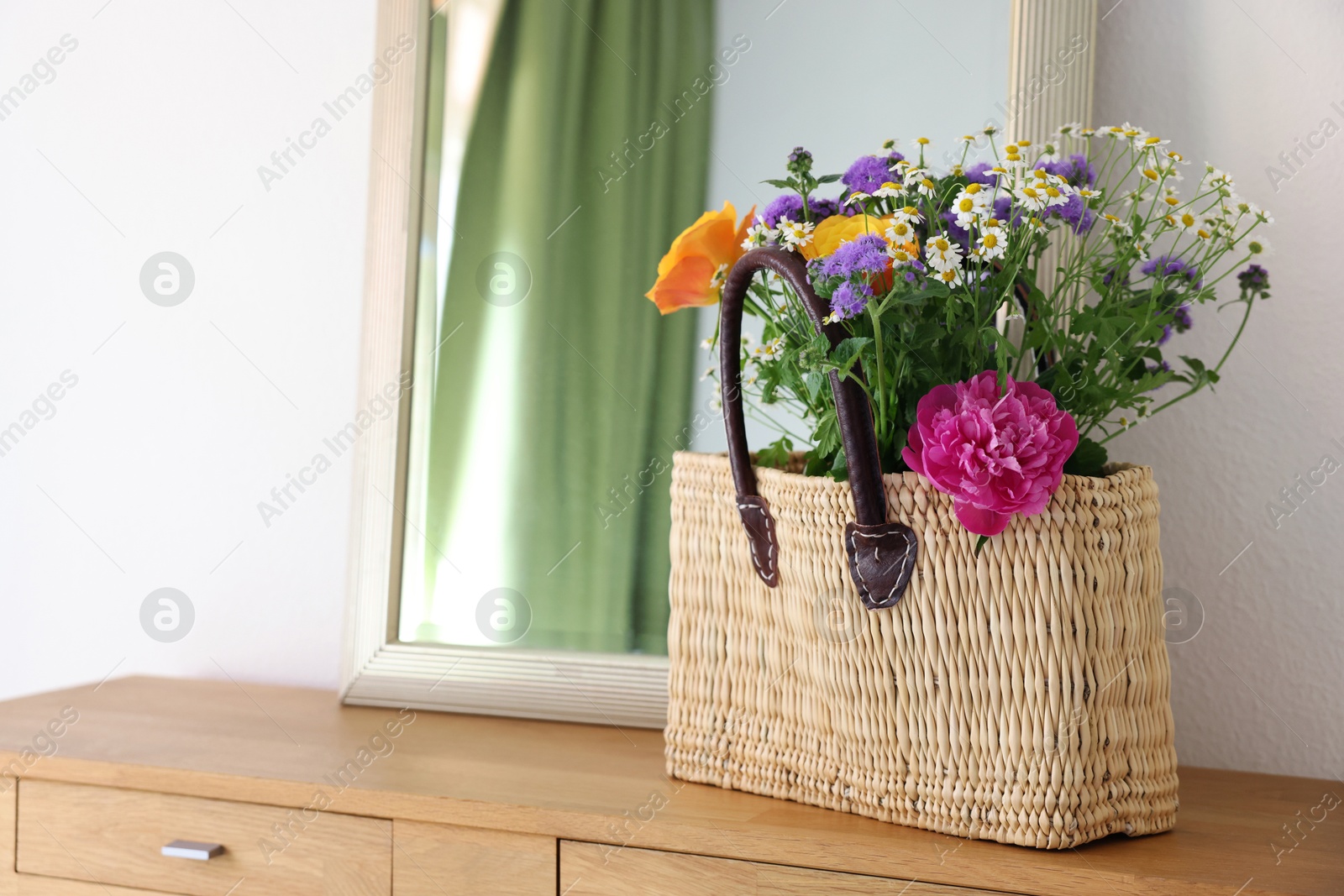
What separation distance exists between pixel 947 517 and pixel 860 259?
0.20m

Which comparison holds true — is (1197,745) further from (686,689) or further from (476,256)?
(476,256)

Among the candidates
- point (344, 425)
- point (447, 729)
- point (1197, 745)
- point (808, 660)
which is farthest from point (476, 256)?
point (1197, 745)

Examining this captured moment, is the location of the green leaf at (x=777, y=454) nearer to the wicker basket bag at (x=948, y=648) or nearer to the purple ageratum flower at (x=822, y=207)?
the wicker basket bag at (x=948, y=648)

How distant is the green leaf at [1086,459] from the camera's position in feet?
2.43

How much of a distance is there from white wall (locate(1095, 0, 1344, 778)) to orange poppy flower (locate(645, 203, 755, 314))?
0.47 m

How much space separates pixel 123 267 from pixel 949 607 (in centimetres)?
126

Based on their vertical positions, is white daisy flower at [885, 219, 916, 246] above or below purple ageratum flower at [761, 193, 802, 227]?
below

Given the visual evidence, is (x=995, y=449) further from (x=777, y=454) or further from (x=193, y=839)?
(x=193, y=839)

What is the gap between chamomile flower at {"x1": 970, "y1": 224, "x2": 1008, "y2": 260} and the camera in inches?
26.3

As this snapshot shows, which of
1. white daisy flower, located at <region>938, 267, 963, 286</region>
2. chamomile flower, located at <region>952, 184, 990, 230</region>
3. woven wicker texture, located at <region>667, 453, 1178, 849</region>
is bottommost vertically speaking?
woven wicker texture, located at <region>667, 453, 1178, 849</region>

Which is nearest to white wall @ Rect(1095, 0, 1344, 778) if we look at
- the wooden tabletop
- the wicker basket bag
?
the wooden tabletop

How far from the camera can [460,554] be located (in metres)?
1.17

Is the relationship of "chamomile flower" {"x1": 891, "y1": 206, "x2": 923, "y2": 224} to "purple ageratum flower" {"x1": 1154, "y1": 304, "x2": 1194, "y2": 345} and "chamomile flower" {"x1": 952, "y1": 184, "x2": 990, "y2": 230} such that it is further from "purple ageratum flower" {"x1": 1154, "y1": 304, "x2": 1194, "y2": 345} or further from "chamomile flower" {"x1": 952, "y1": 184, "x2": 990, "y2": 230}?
"purple ageratum flower" {"x1": 1154, "y1": 304, "x2": 1194, "y2": 345}

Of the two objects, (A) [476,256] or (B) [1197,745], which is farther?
(A) [476,256]
